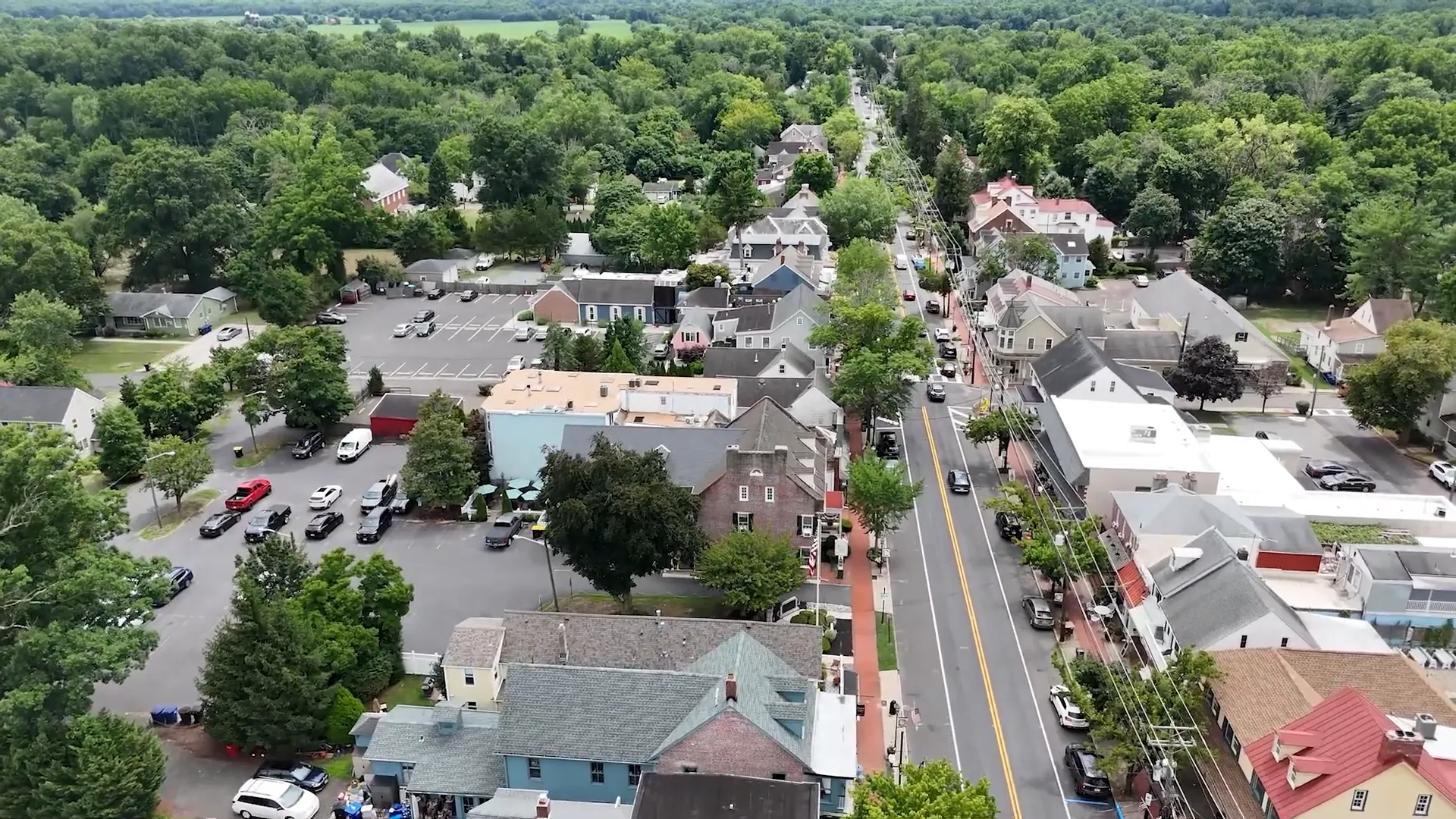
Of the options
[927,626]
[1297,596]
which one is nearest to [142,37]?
[927,626]

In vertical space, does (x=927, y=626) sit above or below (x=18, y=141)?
below

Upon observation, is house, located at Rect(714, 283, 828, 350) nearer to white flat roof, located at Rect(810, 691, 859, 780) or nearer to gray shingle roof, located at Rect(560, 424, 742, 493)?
gray shingle roof, located at Rect(560, 424, 742, 493)

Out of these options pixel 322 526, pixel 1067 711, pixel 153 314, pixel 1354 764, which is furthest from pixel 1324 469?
pixel 153 314

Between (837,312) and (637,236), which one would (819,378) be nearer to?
Result: (837,312)

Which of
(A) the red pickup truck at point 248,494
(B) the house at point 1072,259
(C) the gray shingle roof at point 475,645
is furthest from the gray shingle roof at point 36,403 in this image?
(B) the house at point 1072,259

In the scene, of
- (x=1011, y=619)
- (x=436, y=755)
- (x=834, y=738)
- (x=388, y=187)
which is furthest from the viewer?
(x=388, y=187)

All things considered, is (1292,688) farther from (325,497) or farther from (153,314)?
(153,314)

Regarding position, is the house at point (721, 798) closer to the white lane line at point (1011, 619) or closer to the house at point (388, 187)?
the white lane line at point (1011, 619)
